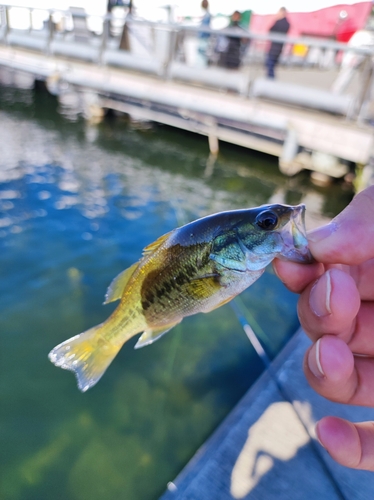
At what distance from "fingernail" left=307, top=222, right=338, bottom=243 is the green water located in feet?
8.84

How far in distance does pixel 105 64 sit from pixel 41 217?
855 centimetres

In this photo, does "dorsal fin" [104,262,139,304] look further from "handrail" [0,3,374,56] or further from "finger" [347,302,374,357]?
"handrail" [0,3,374,56]

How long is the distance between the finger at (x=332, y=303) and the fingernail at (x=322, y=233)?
0.51 feet

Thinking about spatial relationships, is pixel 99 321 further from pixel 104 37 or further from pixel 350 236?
pixel 104 37

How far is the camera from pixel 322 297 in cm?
165

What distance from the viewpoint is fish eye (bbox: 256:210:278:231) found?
172cm

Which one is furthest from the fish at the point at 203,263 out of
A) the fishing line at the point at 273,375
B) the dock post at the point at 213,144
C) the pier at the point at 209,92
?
the dock post at the point at 213,144

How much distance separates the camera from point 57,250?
6344 mm

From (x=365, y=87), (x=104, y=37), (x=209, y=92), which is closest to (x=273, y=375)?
(x=365, y=87)

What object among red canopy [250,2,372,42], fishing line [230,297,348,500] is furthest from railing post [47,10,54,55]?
fishing line [230,297,348,500]

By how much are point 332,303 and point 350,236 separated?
313 millimetres

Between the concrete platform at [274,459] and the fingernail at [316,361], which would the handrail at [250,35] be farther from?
the fingernail at [316,361]

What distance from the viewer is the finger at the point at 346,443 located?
5.55 ft

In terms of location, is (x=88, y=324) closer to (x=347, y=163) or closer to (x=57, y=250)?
(x=57, y=250)
